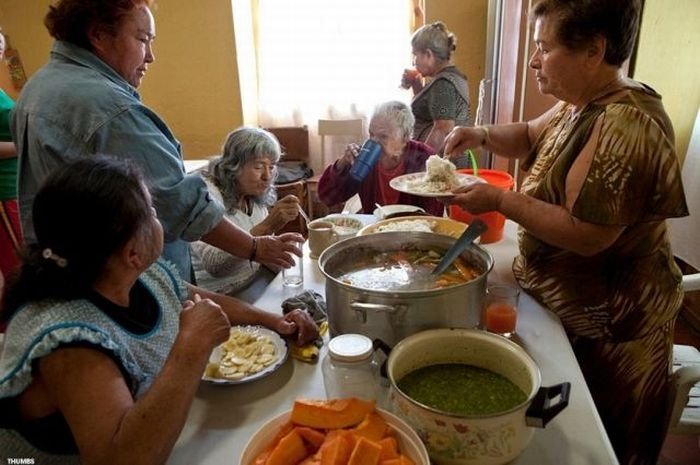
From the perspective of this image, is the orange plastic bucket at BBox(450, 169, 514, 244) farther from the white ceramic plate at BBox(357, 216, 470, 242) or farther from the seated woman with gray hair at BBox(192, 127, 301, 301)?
the seated woman with gray hair at BBox(192, 127, 301, 301)

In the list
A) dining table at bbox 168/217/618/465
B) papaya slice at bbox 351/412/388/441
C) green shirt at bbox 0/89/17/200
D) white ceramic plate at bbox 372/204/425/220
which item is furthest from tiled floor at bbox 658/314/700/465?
green shirt at bbox 0/89/17/200

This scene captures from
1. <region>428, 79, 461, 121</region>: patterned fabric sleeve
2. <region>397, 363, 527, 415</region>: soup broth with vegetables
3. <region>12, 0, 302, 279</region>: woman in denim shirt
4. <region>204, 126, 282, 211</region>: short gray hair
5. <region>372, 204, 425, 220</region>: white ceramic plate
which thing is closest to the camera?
<region>397, 363, 527, 415</region>: soup broth with vegetables

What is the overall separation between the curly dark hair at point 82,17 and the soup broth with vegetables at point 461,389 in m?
1.11

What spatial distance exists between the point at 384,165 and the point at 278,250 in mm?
1129

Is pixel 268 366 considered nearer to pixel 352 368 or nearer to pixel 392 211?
pixel 352 368

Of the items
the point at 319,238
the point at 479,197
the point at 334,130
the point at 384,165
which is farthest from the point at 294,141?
the point at 479,197

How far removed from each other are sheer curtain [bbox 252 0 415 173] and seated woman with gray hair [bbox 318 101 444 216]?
2009 millimetres

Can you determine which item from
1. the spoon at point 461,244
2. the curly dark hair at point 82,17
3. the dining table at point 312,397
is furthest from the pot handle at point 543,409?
the curly dark hair at point 82,17

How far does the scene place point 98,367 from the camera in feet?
2.42

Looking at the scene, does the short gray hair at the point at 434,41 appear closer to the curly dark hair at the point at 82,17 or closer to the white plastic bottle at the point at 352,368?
the curly dark hair at the point at 82,17

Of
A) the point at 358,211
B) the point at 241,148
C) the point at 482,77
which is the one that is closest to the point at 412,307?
the point at 241,148

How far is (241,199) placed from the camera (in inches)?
82.1

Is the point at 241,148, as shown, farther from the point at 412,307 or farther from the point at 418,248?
the point at 412,307

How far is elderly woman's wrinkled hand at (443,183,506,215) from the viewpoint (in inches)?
45.6
